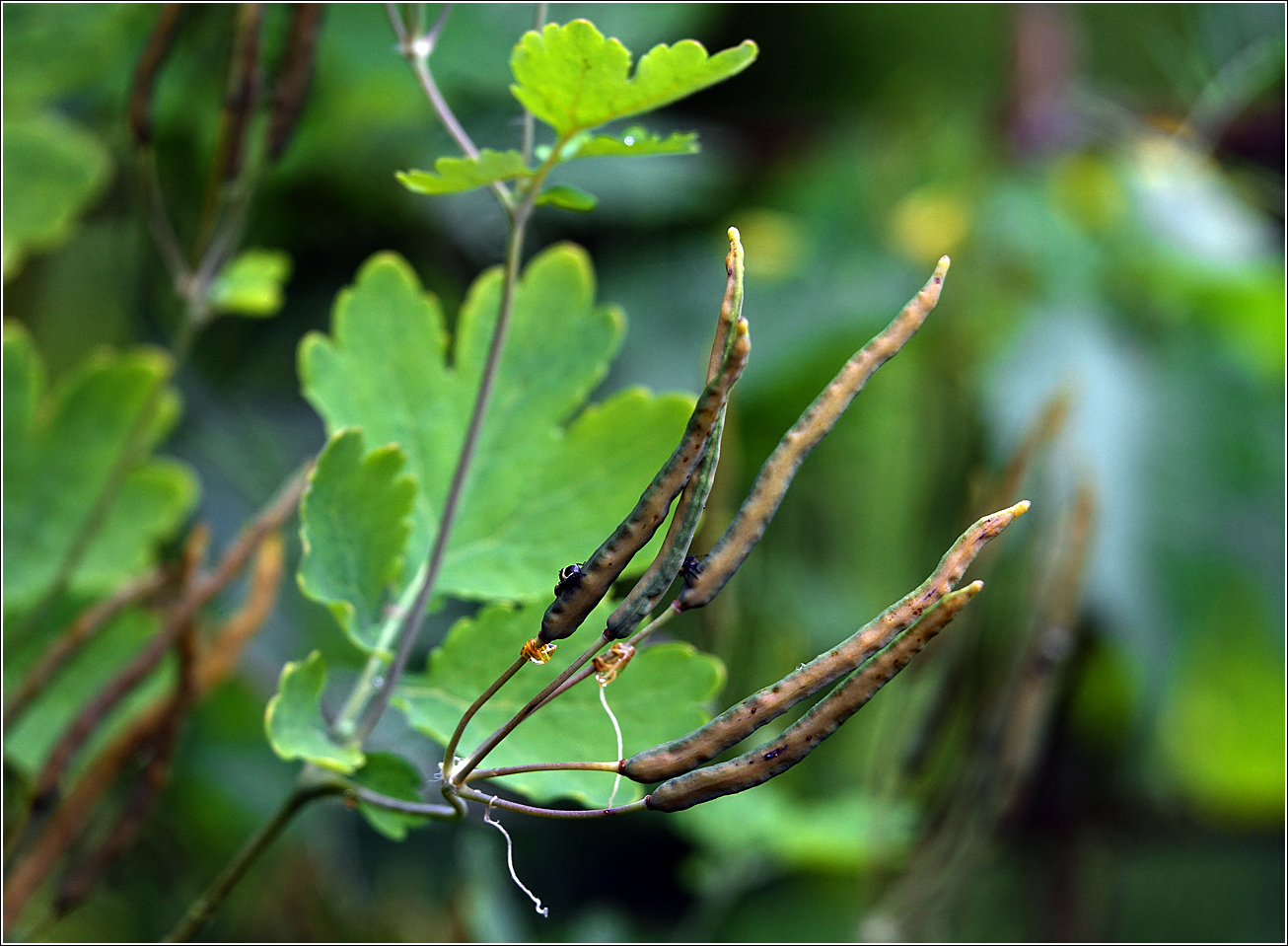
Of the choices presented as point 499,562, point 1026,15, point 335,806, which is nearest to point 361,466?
point 499,562

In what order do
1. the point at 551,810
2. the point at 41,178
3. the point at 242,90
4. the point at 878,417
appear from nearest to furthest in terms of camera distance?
1. the point at 551,810
2. the point at 242,90
3. the point at 41,178
4. the point at 878,417

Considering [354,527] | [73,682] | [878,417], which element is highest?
[354,527]

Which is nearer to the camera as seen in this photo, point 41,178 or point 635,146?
point 635,146

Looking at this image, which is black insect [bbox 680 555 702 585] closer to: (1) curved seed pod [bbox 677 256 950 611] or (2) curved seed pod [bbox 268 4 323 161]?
(1) curved seed pod [bbox 677 256 950 611]

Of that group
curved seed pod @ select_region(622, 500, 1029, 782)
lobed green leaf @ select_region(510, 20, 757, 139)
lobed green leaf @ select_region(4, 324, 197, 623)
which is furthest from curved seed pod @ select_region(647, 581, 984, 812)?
lobed green leaf @ select_region(4, 324, 197, 623)

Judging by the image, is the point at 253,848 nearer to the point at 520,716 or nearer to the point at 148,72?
the point at 520,716

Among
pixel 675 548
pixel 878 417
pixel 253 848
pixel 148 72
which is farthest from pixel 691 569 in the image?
pixel 878 417
